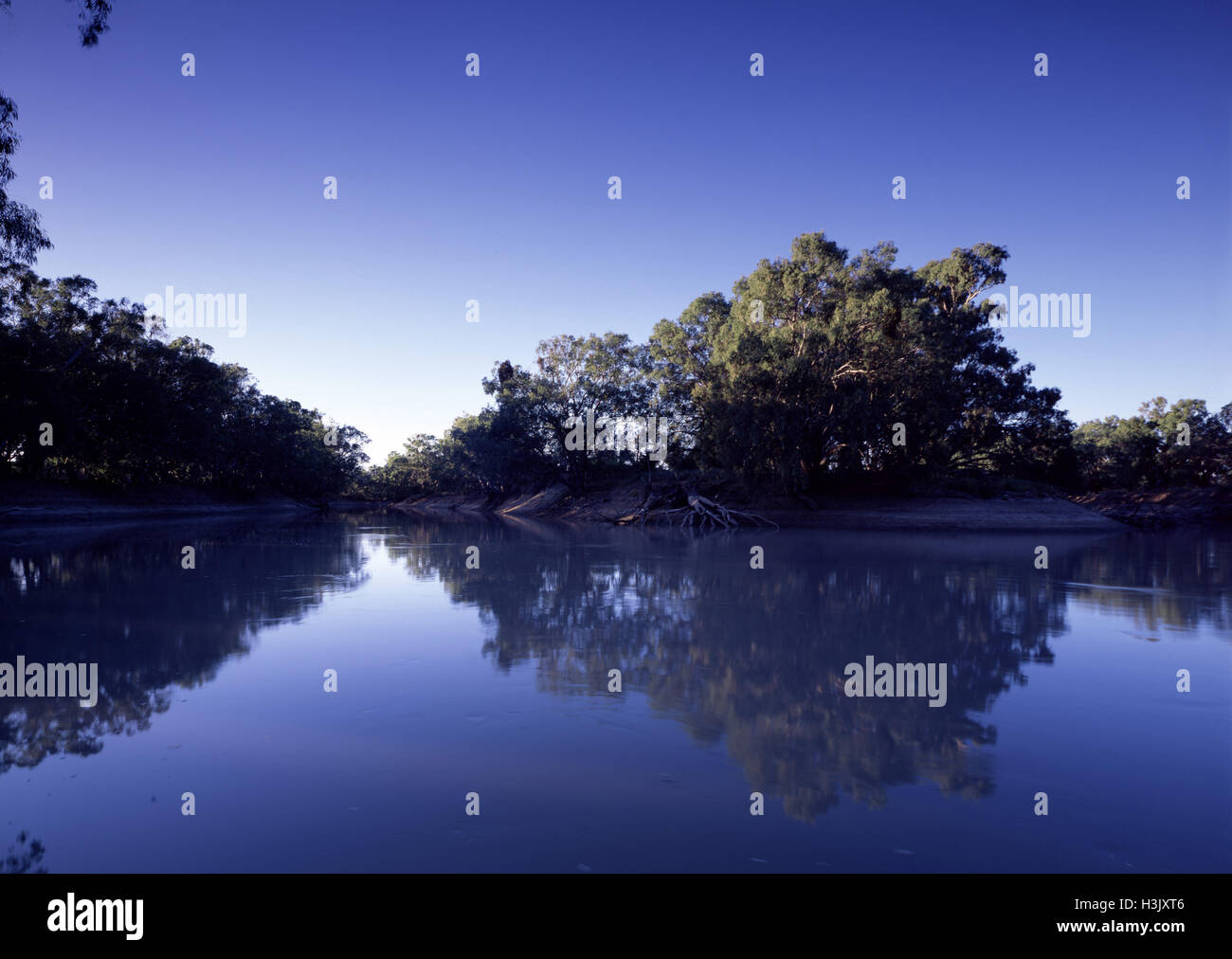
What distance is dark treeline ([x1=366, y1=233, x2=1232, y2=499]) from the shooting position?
119 ft

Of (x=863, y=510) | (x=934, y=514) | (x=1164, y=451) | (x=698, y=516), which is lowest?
(x=698, y=516)

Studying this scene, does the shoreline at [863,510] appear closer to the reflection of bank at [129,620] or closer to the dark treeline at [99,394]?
the dark treeline at [99,394]

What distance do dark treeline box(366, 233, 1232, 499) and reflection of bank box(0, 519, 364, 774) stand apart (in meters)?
26.0

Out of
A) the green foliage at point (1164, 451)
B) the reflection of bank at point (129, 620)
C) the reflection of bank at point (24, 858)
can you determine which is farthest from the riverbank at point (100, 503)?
the green foliage at point (1164, 451)

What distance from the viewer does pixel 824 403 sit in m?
36.8

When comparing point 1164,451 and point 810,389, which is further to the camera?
point 1164,451

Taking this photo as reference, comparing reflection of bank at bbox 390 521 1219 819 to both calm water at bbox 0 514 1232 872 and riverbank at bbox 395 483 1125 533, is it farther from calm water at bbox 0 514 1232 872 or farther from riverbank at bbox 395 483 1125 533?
riverbank at bbox 395 483 1125 533

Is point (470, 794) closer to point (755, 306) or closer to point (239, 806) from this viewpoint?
point (239, 806)

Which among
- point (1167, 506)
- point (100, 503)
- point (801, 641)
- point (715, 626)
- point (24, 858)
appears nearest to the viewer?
point (24, 858)

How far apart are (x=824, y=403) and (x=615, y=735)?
3460cm

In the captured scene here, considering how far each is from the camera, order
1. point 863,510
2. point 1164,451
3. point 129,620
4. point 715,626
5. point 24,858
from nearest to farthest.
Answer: point 24,858, point 715,626, point 129,620, point 863,510, point 1164,451

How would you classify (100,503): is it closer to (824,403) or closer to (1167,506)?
(824,403)

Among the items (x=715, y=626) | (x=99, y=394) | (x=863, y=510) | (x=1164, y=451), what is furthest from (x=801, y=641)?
(x=1164, y=451)
